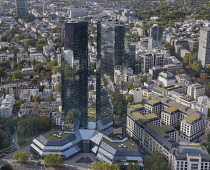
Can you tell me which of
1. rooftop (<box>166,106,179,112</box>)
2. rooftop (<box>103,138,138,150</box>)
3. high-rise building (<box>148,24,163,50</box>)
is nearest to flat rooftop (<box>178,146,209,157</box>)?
rooftop (<box>103,138,138,150</box>)

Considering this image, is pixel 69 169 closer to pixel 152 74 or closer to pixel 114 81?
pixel 114 81

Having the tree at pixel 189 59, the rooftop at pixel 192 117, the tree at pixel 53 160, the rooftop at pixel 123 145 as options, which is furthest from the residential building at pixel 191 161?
the tree at pixel 189 59

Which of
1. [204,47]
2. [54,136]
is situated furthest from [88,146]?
[204,47]

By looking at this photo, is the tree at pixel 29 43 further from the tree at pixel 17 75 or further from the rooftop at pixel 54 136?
the rooftop at pixel 54 136

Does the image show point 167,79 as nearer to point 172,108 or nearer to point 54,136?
point 172,108

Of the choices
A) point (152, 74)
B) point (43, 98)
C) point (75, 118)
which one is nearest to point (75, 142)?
point (75, 118)

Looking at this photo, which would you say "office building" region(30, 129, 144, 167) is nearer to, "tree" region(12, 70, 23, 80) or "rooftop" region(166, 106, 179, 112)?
"rooftop" region(166, 106, 179, 112)
